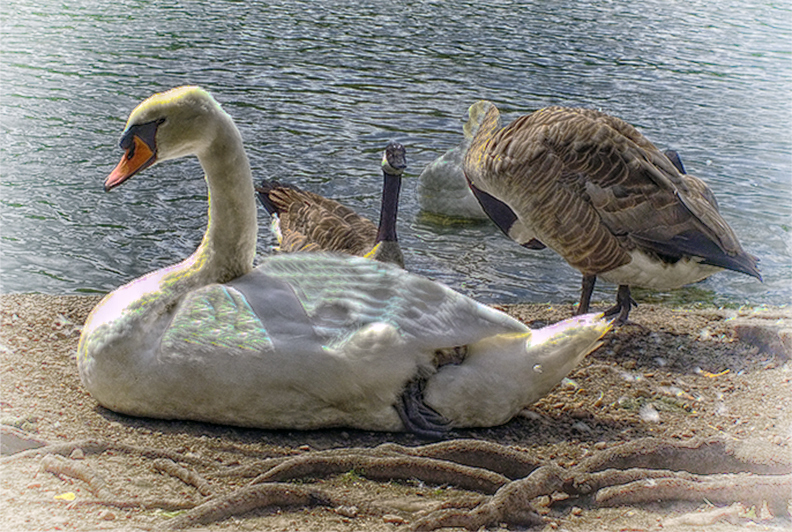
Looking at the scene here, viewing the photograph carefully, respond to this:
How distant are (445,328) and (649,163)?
2.75 metres

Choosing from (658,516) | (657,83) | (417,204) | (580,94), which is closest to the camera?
(658,516)

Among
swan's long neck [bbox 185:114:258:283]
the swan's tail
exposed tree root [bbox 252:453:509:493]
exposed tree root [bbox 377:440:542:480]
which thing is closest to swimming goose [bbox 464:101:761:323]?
the swan's tail

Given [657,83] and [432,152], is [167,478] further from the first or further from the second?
[657,83]

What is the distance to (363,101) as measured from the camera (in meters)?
13.4

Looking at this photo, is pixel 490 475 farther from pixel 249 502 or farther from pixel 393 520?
pixel 249 502

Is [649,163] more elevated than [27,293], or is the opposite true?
[649,163]

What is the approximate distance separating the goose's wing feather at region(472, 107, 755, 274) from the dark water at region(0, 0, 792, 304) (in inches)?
65.0

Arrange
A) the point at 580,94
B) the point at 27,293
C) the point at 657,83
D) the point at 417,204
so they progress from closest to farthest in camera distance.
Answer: the point at 27,293
the point at 417,204
the point at 580,94
the point at 657,83

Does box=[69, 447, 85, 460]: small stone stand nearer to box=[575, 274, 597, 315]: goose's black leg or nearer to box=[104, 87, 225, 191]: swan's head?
box=[104, 87, 225, 191]: swan's head

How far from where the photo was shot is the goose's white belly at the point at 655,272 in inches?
250

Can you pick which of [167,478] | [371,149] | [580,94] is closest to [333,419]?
[167,478]

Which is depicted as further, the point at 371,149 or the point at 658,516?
the point at 371,149

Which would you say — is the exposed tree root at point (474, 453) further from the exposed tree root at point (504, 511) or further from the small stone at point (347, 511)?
the small stone at point (347, 511)

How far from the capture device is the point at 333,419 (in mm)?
4305
